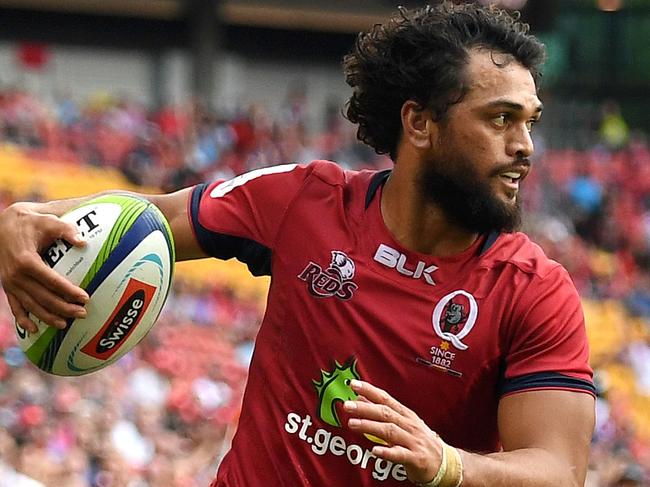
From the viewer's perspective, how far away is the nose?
10.9 ft

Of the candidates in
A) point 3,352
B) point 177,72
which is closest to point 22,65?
point 177,72

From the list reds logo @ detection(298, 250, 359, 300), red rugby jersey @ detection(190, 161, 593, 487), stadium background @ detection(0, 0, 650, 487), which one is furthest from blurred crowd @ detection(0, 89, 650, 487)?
reds logo @ detection(298, 250, 359, 300)

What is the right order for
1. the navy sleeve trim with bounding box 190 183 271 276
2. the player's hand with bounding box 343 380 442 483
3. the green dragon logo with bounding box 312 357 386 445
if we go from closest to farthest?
the player's hand with bounding box 343 380 442 483 → the green dragon logo with bounding box 312 357 386 445 → the navy sleeve trim with bounding box 190 183 271 276

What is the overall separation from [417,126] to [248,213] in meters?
0.52

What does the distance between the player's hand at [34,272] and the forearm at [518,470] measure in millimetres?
1104

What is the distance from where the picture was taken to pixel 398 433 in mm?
2799

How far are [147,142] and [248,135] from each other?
5.77 feet

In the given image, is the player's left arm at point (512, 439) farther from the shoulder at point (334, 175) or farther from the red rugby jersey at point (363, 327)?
the shoulder at point (334, 175)

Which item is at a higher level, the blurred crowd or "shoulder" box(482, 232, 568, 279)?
"shoulder" box(482, 232, 568, 279)

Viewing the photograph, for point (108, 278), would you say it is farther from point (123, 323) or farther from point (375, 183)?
point (375, 183)

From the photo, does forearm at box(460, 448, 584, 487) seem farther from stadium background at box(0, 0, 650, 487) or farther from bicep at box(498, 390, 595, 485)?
stadium background at box(0, 0, 650, 487)

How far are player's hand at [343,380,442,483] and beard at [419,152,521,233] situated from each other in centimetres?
70

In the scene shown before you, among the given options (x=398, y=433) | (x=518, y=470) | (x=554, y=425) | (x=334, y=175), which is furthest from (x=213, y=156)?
(x=398, y=433)

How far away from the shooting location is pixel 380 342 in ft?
11.1
